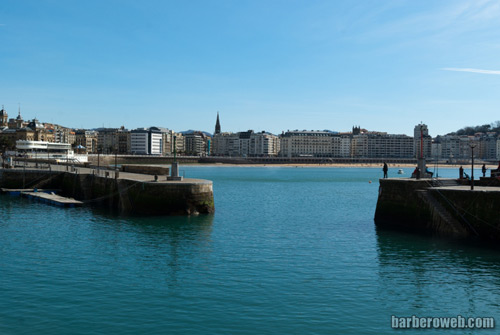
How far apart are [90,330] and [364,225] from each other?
26668 millimetres

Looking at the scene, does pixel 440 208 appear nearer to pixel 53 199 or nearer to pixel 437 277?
pixel 437 277

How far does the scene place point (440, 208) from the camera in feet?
106

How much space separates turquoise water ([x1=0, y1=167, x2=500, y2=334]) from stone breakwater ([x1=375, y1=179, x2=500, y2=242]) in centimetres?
139

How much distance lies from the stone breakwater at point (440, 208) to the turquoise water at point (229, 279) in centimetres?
139

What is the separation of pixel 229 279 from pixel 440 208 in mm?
16538

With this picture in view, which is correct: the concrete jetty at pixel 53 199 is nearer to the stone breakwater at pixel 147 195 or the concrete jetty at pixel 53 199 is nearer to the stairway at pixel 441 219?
the stone breakwater at pixel 147 195

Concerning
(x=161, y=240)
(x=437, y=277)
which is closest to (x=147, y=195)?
(x=161, y=240)

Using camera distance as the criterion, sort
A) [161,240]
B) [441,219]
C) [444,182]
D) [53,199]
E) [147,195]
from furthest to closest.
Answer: [53,199], [147,195], [444,182], [441,219], [161,240]

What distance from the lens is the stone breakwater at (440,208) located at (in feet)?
96.8

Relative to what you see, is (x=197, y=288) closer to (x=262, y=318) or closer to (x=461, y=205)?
(x=262, y=318)

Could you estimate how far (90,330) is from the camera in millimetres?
15992

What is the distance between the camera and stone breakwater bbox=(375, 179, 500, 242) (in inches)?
1161

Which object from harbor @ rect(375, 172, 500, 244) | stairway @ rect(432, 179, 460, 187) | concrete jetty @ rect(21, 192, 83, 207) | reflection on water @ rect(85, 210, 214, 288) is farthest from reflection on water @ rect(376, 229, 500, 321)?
concrete jetty @ rect(21, 192, 83, 207)

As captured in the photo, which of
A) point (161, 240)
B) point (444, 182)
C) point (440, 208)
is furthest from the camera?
point (444, 182)
